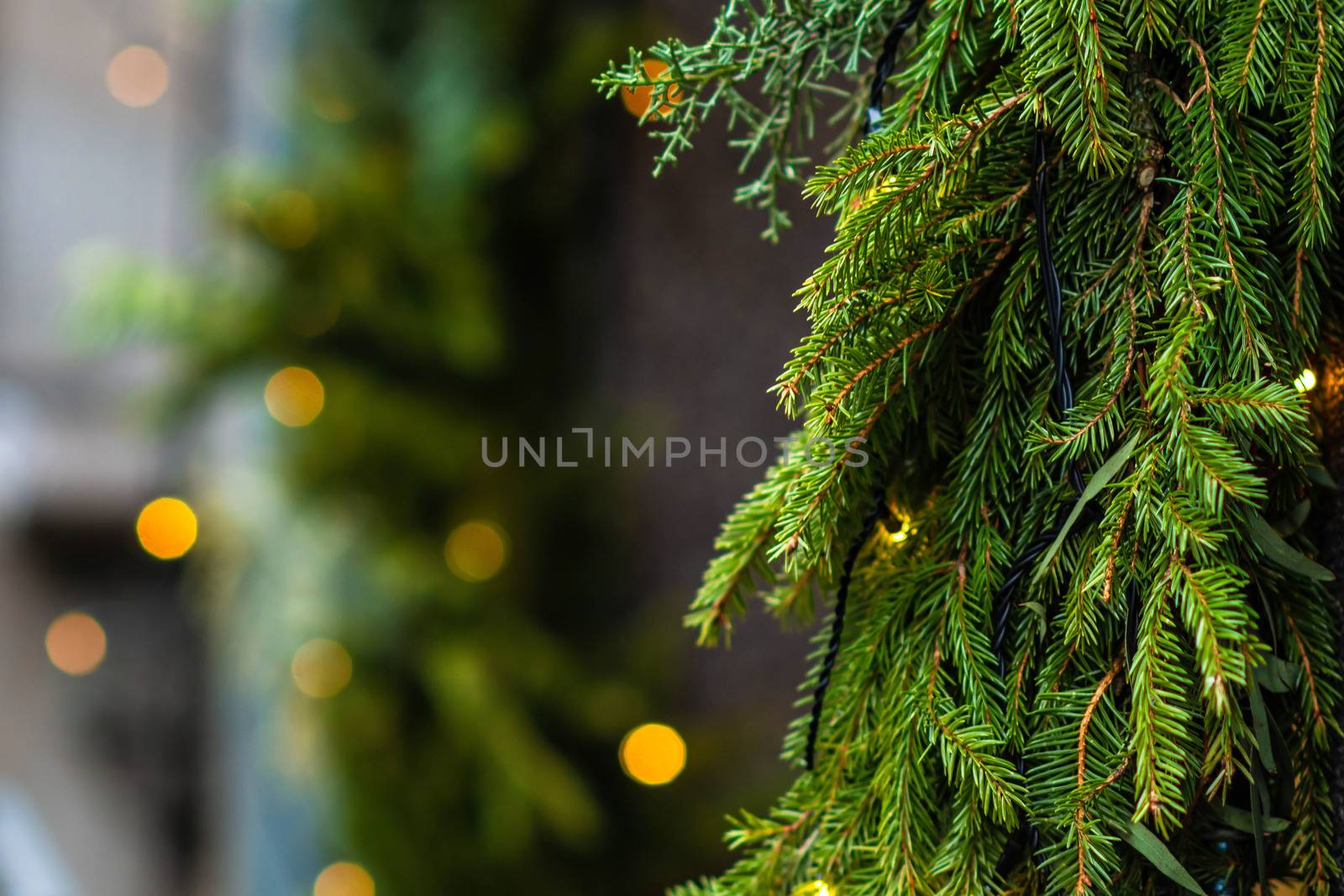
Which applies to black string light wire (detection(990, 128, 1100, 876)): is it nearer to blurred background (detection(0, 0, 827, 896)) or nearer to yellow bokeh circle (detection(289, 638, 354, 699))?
blurred background (detection(0, 0, 827, 896))

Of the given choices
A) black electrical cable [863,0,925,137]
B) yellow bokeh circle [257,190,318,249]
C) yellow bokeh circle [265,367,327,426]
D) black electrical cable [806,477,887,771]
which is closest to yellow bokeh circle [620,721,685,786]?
yellow bokeh circle [265,367,327,426]

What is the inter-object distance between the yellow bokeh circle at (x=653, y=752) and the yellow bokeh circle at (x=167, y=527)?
0.95 metres

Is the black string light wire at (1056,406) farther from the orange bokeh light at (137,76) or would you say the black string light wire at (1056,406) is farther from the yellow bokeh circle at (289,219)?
the orange bokeh light at (137,76)

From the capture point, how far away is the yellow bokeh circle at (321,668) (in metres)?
1.19

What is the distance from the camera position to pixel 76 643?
2080 mm

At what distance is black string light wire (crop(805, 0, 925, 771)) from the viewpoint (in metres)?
0.35

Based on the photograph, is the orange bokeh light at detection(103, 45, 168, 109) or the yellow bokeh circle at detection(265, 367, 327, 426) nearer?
the yellow bokeh circle at detection(265, 367, 327, 426)

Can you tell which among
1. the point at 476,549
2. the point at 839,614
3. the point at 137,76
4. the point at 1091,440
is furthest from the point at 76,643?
the point at 1091,440

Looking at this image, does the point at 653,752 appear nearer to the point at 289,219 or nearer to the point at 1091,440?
the point at 289,219

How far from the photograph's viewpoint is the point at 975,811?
0.30 metres

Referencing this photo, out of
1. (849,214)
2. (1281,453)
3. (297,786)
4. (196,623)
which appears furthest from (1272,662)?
(196,623)

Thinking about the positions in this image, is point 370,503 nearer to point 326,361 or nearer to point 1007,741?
point 326,361

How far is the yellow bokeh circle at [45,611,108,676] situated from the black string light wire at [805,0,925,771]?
217 centimetres

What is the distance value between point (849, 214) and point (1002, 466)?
97 mm
